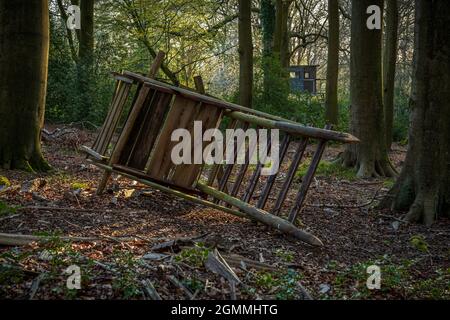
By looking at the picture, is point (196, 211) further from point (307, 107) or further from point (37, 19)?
point (307, 107)

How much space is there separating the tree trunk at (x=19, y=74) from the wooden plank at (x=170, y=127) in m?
2.77

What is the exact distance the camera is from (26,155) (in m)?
8.76

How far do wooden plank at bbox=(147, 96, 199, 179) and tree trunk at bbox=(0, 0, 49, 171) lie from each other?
2.77m

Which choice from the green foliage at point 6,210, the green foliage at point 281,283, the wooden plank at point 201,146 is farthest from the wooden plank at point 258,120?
the green foliage at point 6,210

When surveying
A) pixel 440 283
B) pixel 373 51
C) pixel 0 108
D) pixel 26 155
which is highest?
pixel 373 51

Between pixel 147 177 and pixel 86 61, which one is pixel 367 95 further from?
pixel 86 61

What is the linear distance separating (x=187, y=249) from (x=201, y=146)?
2.38m

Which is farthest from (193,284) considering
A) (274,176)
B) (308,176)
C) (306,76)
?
(306,76)

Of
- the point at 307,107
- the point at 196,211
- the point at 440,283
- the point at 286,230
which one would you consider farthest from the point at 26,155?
the point at 307,107

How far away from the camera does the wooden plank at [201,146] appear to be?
23.0 feet

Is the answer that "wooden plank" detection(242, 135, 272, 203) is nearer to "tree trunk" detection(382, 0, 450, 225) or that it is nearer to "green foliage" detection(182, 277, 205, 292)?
"tree trunk" detection(382, 0, 450, 225)

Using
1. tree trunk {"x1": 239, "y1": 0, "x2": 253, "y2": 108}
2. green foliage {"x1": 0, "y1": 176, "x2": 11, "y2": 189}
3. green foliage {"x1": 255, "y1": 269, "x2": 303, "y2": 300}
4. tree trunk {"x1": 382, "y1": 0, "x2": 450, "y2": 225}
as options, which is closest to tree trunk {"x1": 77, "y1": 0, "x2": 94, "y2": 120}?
tree trunk {"x1": 239, "y1": 0, "x2": 253, "y2": 108}

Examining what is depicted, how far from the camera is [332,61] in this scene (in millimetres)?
17688

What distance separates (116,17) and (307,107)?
843cm
